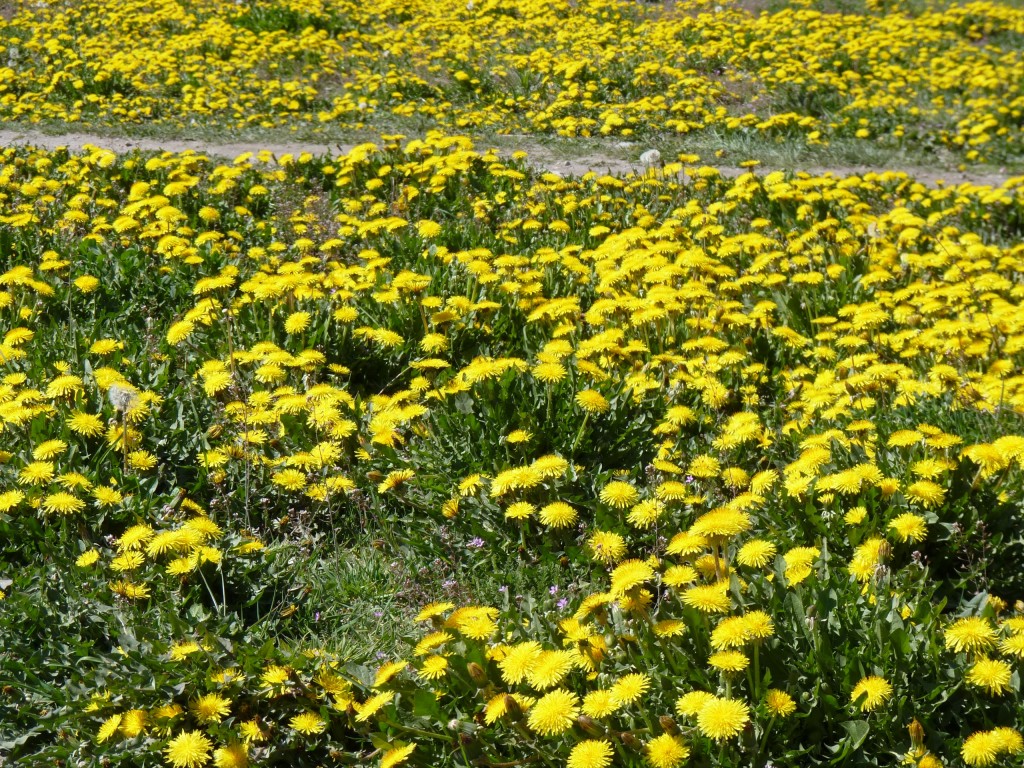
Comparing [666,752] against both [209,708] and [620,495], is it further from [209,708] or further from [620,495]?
[209,708]

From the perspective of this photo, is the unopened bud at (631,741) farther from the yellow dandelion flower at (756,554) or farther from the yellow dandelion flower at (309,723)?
the yellow dandelion flower at (309,723)

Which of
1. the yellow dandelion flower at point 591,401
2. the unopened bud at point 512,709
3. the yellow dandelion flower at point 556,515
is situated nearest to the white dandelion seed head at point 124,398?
the yellow dandelion flower at point 556,515

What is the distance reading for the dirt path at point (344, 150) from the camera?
10883mm

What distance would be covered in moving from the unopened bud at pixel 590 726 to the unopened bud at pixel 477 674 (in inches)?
13.7

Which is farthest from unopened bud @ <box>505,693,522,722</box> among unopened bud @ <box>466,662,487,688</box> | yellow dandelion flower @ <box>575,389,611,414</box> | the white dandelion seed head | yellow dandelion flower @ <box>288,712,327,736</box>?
the white dandelion seed head

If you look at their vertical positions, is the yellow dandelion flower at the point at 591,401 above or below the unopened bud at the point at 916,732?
above

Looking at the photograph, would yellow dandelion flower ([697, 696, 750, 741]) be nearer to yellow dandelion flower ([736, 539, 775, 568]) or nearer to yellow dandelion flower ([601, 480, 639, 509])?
yellow dandelion flower ([736, 539, 775, 568])

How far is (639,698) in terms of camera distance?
2.65 m

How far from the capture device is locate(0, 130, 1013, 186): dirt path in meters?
10.9

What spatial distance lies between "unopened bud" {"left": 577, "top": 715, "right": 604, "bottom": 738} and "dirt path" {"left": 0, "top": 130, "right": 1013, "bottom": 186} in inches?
338

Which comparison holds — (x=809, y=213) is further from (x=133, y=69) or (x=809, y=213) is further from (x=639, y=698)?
(x=133, y=69)

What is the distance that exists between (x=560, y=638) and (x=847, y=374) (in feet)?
9.48

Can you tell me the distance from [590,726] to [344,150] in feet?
32.4

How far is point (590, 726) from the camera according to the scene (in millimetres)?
2576
